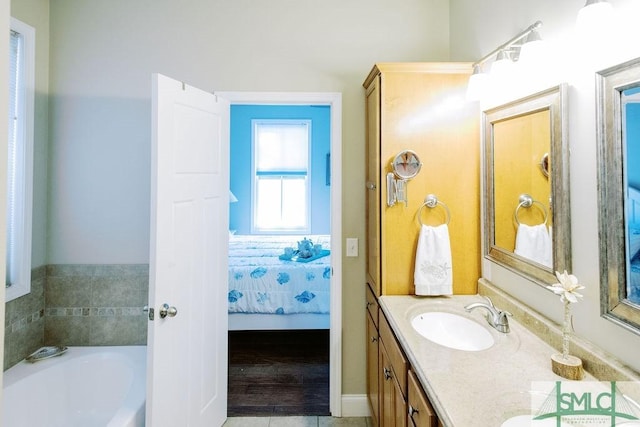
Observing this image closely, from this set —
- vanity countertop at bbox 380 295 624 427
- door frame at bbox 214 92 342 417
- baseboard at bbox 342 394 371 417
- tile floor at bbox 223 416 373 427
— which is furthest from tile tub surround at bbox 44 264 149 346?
vanity countertop at bbox 380 295 624 427

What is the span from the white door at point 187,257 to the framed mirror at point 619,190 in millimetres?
1704

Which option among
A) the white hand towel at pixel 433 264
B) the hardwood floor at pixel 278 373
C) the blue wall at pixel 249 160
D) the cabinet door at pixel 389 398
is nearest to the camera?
the cabinet door at pixel 389 398

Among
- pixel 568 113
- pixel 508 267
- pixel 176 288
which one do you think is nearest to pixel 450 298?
pixel 508 267

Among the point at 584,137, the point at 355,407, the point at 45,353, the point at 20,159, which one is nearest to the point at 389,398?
the point at 355,407

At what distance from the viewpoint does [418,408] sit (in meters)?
1.12

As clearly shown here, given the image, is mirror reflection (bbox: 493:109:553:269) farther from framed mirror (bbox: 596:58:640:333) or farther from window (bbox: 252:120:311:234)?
window (bbox: 252:120:311:234)

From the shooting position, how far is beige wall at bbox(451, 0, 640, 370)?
1.00 meters

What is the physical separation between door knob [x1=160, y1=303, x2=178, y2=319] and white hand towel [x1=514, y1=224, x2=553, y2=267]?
1629 millimetres

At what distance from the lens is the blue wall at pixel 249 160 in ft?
17.4

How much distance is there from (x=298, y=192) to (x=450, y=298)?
3.85 m

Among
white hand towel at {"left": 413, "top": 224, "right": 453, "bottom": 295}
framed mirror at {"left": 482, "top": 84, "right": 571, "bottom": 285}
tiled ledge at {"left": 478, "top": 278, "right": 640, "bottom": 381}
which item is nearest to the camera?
tiled ledge at {"left": 478, "top": 278, "right": 640, "bottom": 381}

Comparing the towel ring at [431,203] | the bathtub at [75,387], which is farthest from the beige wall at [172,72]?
the bathtub at [75,387]

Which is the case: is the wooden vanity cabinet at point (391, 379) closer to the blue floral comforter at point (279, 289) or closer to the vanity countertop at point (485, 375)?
the vanity countertop at point (485, 375)

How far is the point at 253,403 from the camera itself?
7.74ft
